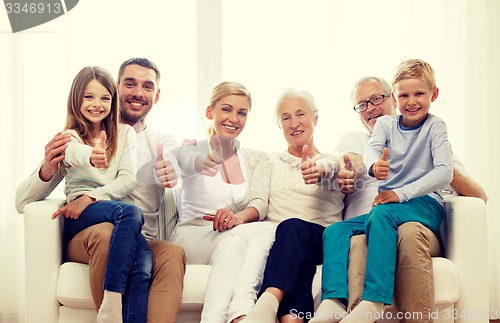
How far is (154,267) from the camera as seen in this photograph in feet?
7.10

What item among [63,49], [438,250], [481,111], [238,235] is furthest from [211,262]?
[481,111]

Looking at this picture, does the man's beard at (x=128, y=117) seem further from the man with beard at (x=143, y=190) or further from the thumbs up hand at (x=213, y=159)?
the thumbs up hand at (x=213, y=159)

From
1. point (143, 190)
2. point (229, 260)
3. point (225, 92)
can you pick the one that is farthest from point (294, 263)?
point (225, 92)

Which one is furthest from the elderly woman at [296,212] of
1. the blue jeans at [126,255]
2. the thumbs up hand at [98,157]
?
the thumbs up hand at [98,157]

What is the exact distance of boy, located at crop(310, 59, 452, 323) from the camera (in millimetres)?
1988

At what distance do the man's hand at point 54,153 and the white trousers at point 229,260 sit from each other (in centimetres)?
51

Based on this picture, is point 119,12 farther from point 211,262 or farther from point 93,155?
point 211,262

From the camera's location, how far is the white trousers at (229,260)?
2.06 m

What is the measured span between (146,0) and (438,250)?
6.01ft

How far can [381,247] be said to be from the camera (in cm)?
202

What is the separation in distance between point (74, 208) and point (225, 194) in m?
0.62

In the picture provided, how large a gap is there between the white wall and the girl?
752 mm

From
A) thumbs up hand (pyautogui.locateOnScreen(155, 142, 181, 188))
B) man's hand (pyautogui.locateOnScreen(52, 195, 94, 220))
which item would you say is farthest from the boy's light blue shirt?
man's hand (pyautogui.locateOnScreen(52, 195, 94, 220))

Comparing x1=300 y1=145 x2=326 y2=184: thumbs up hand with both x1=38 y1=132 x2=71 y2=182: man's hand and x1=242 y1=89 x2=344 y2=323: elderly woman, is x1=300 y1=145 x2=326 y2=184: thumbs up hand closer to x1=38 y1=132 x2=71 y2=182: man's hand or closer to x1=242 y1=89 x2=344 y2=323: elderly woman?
x1=242 y1=89 x2=344 y2=323: elderly woman
